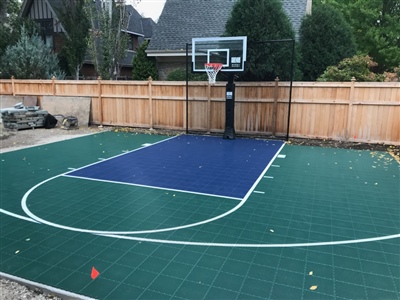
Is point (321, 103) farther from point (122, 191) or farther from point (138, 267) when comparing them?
point (138, 267)

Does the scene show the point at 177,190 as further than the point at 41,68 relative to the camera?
No

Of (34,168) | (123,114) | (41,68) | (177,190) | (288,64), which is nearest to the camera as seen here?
(177,190)

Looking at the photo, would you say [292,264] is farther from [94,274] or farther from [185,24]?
[185,24]

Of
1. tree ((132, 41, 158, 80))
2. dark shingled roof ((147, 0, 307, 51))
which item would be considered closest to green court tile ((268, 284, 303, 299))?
dark shingled roof ((147, 0, 307, 51))

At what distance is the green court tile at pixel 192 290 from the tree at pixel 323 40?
11813mm

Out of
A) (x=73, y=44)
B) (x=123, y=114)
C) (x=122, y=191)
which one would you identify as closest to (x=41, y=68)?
(x=73, y=44)

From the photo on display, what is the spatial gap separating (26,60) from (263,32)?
11676 millimetres

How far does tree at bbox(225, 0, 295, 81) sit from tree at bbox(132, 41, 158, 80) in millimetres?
5938

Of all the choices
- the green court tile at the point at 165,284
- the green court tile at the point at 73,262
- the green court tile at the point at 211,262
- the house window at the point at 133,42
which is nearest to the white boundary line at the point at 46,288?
the green court tile at the point at 73,262

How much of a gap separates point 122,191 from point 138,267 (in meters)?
2.35

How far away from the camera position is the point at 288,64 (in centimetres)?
1067

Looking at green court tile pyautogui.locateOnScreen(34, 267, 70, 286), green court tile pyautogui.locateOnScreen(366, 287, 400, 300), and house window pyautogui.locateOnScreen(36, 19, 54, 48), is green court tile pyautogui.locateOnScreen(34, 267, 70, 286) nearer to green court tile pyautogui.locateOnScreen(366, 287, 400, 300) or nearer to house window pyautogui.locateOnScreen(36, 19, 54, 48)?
green court tile pyautogui.locateOnScreen(366, 287, 400, 300)

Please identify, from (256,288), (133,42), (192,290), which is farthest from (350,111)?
(133,42)

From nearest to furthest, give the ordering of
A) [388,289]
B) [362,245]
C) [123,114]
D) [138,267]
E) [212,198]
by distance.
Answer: [388,289], [138,267], [362,245], [212,198], [123,114]
